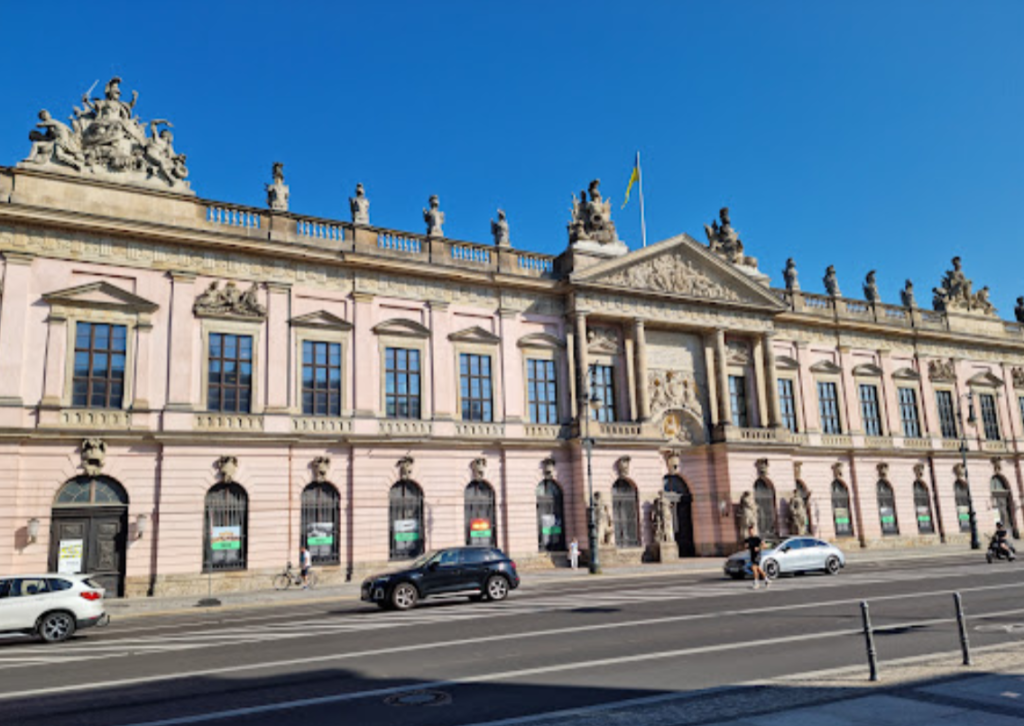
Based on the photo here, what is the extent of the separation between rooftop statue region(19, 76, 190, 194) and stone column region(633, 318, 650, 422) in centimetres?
2268

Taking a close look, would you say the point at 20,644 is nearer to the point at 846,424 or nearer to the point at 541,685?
the point at 541,685

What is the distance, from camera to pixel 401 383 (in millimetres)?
33844

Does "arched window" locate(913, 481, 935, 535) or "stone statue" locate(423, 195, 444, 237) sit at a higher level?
"stone statue" locate(423, 195, 444, 237)

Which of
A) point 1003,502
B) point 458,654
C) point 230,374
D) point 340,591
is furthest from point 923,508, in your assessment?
point 458,654

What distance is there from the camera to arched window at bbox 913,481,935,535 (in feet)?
157

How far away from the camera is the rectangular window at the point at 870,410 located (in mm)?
47906

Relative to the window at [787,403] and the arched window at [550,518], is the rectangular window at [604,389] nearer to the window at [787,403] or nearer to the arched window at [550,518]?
the arched window at [550,518]

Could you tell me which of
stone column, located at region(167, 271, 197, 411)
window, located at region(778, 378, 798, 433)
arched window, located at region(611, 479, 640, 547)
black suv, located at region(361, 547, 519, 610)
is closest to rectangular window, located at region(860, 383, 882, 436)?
window, located at region(778, 378, 798, 433)

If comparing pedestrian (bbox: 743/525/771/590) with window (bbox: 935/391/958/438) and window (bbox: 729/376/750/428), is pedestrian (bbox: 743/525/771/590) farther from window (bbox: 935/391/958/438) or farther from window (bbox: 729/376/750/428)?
window (bbox: 935/391/958/438)

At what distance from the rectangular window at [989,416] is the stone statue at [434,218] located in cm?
4146

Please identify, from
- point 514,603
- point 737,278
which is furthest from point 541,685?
point 737,278

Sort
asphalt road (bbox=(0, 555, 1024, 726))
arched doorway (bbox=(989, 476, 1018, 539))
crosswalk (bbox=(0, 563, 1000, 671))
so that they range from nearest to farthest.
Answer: asphalt road (bbox=(0, 555, 1024, 726)) < crosswalk (bbox=(0, 563, 1000, 671)) < arched doorway (bbox=(989, 476, 1018, 539))

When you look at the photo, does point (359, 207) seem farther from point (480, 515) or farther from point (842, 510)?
point (842, 510)

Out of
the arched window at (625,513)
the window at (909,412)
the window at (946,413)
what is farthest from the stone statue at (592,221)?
the window at (946,413)
